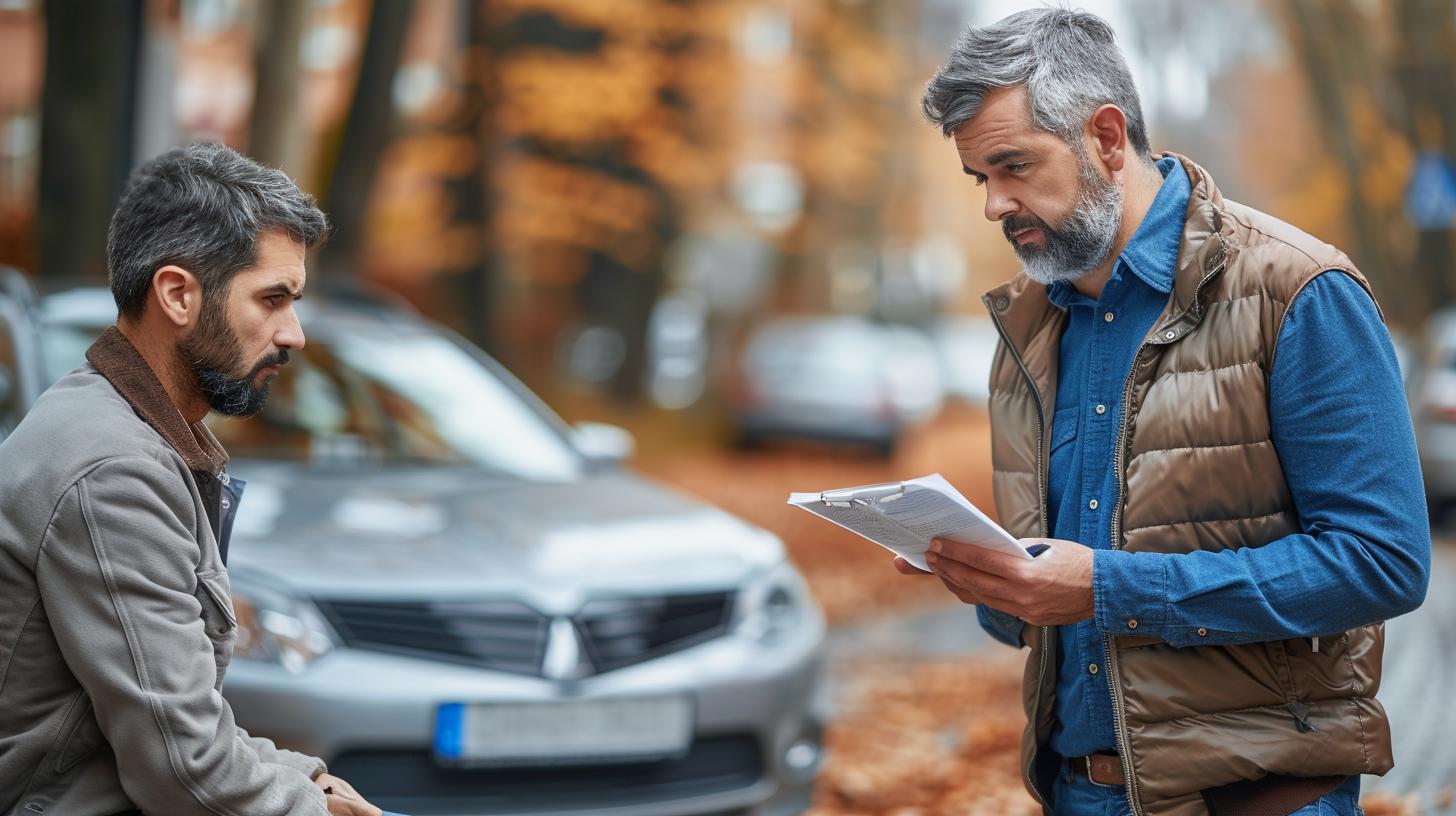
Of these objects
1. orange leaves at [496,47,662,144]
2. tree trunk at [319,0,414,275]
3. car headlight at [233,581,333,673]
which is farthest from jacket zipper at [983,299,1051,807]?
orange leaves at [496,47,662,144]

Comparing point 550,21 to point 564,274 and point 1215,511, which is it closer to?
point 564,274

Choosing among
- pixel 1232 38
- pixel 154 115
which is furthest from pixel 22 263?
pixel 1232 38

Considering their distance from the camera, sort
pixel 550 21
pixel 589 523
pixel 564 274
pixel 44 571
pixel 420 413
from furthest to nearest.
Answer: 1. pixel 564 274
2. pixel 550 21
3. pixel 420 413
4. pixel 589 523
5. pixel 44 571

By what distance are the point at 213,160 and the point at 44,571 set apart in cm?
66

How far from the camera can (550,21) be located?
16531 mm

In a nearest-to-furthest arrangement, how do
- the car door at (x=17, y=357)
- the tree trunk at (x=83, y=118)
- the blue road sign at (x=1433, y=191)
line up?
the car door at (x=17, y=357) → the tree trunk at (x=83, y=118) → the blue road sign at (x=1433, y=191)

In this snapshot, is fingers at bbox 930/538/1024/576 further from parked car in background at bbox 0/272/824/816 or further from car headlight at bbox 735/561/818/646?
car headlight at bbox 735/561/818/646

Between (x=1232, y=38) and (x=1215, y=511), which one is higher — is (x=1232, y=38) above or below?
above

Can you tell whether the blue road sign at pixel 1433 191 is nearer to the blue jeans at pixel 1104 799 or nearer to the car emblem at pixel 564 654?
the car emblem at pixel 564 654

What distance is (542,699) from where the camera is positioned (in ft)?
14.9

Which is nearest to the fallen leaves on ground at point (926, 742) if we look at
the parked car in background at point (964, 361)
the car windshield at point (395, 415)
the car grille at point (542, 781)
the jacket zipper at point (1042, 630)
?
the car grille at point (542, 781)

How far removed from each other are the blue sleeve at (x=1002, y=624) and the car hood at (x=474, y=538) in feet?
5.97

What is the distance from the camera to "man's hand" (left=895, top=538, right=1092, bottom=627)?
2482mm

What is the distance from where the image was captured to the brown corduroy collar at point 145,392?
7.71ft
